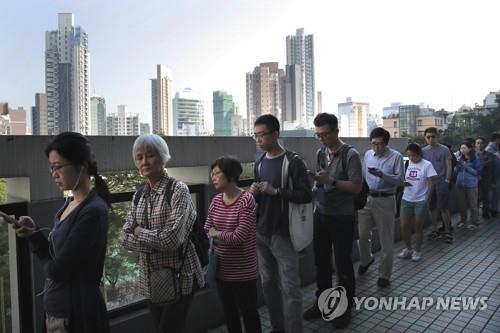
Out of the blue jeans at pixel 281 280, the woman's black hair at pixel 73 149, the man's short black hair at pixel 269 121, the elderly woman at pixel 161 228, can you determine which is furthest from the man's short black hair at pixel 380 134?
the woman's black hair at pixel 73 149

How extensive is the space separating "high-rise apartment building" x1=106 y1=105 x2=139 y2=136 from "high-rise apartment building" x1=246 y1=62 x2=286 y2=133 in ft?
38.5

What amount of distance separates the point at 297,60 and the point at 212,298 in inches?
2259

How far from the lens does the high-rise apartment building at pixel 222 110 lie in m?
49.1

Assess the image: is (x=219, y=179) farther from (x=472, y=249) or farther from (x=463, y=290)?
(x=472, y=249)

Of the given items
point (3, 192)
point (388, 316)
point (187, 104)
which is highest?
point (187, 104)

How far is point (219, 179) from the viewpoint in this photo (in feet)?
9.23

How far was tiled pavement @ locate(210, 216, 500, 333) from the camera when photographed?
3574 millimetres

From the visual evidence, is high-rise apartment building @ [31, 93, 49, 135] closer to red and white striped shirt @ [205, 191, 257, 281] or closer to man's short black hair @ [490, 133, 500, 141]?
man's short black hair @ [490, 133, 500, 141]

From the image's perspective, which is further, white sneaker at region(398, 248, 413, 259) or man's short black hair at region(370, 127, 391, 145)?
white sneaker at region(398, 248, 413, 259)

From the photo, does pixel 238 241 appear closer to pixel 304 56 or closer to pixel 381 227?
pixel 381 227

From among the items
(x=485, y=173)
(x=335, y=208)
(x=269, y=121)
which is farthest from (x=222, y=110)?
(x=269, y=121)

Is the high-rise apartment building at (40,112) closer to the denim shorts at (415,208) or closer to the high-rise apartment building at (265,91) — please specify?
the high-rise apartment building at (265,91)

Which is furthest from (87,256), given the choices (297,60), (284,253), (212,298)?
(297,60)

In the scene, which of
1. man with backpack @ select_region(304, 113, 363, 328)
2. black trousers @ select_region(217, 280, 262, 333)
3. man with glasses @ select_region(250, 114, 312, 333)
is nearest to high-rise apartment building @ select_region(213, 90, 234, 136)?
man with backpack @ select_region(304, 113, 363, 328)
